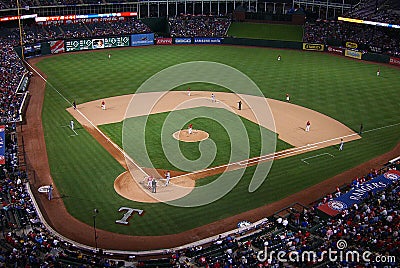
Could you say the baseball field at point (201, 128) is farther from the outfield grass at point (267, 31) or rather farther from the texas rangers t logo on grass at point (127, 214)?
the outfield grass at point (267, 31)

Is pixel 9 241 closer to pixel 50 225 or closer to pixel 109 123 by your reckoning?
pixel 50 225

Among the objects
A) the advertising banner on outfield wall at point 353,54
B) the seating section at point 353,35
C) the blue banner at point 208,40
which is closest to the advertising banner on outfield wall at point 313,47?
the seating section at point 353,35

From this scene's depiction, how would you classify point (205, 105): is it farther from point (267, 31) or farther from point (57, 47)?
point (267, 31)

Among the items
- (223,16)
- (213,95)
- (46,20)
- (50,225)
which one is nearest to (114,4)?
(46,20)

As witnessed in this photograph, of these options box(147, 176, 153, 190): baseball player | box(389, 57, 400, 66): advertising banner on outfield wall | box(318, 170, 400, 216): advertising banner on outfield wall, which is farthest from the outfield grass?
box(147, 176, 153, 190): baseball player

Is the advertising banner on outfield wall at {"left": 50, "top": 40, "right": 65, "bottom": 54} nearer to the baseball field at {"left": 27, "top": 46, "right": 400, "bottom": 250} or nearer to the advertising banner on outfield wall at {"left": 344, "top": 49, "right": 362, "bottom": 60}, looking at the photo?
the baseball field at {"left": 27, "top": 46, "right": 400, "bottom": 250}
